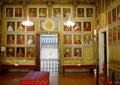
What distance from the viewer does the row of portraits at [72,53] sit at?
18.4m

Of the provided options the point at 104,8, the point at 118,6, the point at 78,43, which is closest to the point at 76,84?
the point at 118,6

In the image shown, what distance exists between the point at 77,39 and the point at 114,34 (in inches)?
239

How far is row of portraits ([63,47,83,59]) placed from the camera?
18.4m

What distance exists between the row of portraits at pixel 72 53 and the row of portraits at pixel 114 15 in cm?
525

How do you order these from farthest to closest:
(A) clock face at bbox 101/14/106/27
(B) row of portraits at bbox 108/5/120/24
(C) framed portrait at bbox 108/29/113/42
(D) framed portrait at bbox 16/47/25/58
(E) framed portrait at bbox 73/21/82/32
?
(E) framed portrait at bbox 73/21/82/32, (D) framed portrait at bbox 16/47/25/58, (A) clock face at bbox 101/14/106/27, (C) framed portrait at bbox 108/29/113/42, (B) row of portraits at bbox 108/5/120/24

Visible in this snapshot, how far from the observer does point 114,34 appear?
41.4 ft

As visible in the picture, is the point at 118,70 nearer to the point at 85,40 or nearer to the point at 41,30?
the point at 85,40

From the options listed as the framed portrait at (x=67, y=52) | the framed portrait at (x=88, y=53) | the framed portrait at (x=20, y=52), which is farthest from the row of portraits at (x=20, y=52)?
the framed portrait at (x=88, y=53)

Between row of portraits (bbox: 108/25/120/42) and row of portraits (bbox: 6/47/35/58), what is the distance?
22.5 ft

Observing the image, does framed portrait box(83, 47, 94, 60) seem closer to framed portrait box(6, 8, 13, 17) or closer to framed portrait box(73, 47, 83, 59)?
framed portrait box(73, 47, 83, 59)

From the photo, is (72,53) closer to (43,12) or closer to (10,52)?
(43,12)

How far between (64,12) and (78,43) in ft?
8.68

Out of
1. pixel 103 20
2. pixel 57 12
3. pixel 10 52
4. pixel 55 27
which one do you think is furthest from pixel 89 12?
pixel 10 52

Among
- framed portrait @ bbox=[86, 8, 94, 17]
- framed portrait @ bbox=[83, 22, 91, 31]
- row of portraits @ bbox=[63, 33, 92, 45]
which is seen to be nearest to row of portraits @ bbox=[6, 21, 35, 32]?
row of portraits @ bbox=[63, 33, 92, 45]
